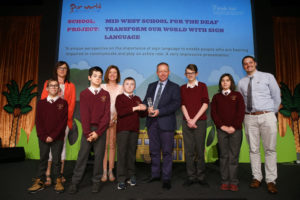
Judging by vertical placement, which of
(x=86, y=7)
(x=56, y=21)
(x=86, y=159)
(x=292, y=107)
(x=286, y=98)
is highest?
(x=86, y=7)

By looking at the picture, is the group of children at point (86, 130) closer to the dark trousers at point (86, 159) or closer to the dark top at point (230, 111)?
the dark trousers at point (86, 159)

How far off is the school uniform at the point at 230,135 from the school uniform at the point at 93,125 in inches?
52.8

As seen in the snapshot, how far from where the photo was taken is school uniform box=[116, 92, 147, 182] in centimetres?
208

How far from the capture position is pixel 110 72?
2.42 meters

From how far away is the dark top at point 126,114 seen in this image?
210 centimetres

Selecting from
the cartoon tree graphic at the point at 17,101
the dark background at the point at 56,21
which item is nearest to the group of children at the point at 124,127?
the dark background at the point at 56,21

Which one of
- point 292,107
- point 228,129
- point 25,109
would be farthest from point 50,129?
point 292,107

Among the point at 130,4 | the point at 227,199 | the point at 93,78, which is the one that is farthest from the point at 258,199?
the point at 130,4

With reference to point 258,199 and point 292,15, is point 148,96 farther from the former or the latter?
point 292,15

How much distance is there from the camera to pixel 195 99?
2.20 metres

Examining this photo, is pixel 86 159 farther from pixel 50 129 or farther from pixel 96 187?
pixel 50 129

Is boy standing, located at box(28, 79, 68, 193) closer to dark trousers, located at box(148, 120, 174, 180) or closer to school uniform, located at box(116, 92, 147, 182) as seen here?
school uniform, located at box(116, 92, 147, 182)

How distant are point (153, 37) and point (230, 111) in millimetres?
2117

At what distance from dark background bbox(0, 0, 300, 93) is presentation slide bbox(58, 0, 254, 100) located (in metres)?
0.34
